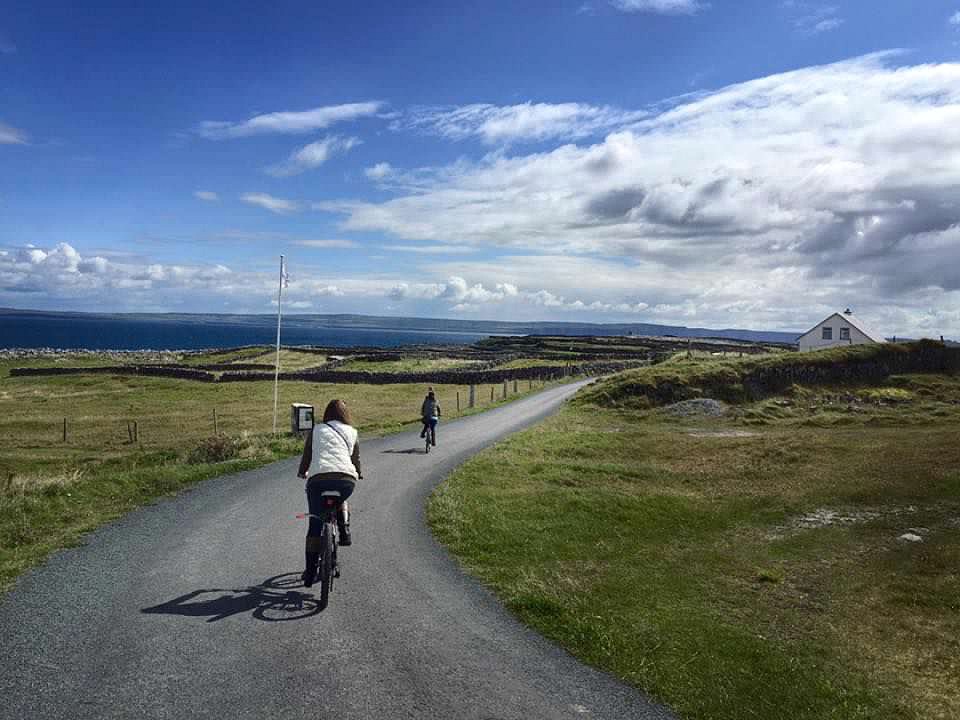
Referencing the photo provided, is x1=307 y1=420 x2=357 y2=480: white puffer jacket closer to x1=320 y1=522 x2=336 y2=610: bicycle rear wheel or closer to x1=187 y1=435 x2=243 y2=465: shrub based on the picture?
x1=320 y1=522 x2=336 y2=610: bicycle rear wheel

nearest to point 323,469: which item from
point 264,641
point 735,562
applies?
point 264,641

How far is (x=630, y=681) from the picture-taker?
7465mm

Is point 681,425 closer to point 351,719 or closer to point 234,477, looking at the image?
point 234,477

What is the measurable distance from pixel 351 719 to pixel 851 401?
5090 centimetres

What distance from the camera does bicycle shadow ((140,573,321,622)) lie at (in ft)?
27.9

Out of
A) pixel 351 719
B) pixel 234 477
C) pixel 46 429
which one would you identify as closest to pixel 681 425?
pixel 234 477

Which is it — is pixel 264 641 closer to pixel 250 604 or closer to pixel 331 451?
pixel 250 604

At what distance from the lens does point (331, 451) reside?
906 centimetres

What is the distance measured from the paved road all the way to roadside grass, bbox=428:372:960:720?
0.89 m

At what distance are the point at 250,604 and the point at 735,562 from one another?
→ 10.1 m

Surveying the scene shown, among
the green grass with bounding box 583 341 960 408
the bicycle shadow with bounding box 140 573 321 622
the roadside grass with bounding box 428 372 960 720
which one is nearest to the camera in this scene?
the roadside grass with bounding box 428 372 960 720

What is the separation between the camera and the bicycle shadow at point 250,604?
27.9 feet

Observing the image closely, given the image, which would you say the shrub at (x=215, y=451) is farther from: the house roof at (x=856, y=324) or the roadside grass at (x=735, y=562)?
the house roof at (x=856, y=324)

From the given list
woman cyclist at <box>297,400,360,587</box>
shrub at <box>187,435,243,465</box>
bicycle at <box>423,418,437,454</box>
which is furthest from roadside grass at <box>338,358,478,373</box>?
woman cyclist at <box>297,400,360,587</box>
